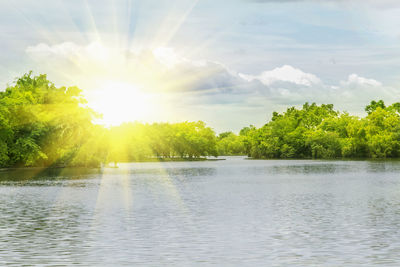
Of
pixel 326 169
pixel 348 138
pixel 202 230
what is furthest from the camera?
pixel 348 138

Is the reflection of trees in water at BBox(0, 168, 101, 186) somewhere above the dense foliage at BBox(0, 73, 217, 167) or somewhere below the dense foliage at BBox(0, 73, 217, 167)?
below

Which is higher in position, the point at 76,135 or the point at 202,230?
the point at 76,135

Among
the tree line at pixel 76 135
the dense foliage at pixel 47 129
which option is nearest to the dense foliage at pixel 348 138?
the tree line at pixel 76 135

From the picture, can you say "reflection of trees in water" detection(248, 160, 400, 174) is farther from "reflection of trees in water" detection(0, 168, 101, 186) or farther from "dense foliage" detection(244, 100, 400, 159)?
"dense foliage" detection(244, 100, 400, 159)

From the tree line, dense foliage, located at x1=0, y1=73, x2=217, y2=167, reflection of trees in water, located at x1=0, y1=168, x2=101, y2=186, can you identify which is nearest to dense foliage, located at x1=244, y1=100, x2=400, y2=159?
the tree line

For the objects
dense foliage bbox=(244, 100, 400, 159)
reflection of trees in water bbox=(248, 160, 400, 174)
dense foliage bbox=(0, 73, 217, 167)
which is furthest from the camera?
dense foliage bbox=(244, 100, 400, 159)

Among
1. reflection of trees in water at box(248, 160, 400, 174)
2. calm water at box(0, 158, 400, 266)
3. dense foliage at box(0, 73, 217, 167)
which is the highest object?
dense foliage at box(0, 73, 217, 167)

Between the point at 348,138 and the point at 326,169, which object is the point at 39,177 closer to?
the point at 326,169

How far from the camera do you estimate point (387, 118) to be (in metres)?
173

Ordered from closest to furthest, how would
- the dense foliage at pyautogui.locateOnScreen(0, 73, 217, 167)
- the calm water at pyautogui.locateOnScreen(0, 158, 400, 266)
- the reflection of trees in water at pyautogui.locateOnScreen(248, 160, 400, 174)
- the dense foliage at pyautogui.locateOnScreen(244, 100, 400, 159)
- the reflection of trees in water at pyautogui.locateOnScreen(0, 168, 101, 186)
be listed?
the calm water at pyautogui.locateOnScreen(0, 158, 400, 266)
the reflection of trees in water at pyautogui.locateOnScreen(0, 168, 101, 186)
the reflection of trees in water at pyautogui.locateOnScreen(248, 160, 400, 174)
the dense foliage at pyautogui.locateOnScreen(0, 73, 217, 167)
the dense foliage at pyautogui.locateOnScreen(244, 100, 400, 159)

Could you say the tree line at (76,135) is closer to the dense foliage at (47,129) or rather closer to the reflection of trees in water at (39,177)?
the dense foliage at (47,129)

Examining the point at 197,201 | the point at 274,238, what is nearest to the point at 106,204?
the point at 197,201

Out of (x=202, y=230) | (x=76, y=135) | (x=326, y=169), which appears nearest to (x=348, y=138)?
(x=326, y=169)

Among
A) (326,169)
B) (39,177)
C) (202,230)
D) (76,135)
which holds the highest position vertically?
(76,135)
